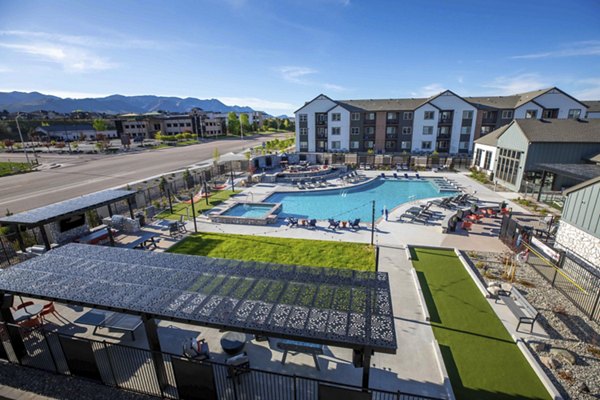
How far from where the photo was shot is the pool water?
24.4 meters

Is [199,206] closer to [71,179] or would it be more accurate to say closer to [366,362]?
[366,362]

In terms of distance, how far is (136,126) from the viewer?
109562 mm

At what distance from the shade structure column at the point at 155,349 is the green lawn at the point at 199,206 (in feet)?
52.6

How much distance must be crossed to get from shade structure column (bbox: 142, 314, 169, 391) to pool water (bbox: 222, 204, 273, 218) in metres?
16.7

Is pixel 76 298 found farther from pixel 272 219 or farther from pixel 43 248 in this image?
pixel 272 219

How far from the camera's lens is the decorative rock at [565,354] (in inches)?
331

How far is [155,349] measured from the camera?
749 cm

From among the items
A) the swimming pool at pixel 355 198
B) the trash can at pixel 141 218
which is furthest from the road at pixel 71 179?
the swimming pool at pixel 355 198

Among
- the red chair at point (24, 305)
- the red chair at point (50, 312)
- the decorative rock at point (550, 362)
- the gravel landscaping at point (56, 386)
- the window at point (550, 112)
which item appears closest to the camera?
the gravel landscaping at point (56, 386)

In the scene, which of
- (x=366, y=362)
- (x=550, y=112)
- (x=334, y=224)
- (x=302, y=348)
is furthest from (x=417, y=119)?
(x=366, y=362)

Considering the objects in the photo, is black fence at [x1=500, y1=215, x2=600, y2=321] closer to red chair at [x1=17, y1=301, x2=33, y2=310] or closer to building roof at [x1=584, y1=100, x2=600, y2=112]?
red chair at [x1=17, y1=301, x2=33, y2=310]

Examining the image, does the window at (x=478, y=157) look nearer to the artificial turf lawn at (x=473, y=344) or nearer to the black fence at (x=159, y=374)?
the artificial turf lawn at (x=473, y=344)

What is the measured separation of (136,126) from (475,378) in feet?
418

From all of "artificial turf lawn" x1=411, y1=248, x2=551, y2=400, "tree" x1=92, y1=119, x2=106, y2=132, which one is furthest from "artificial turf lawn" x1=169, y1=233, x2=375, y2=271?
"tree" x1=92, y1=119, x2=106, y2=132
